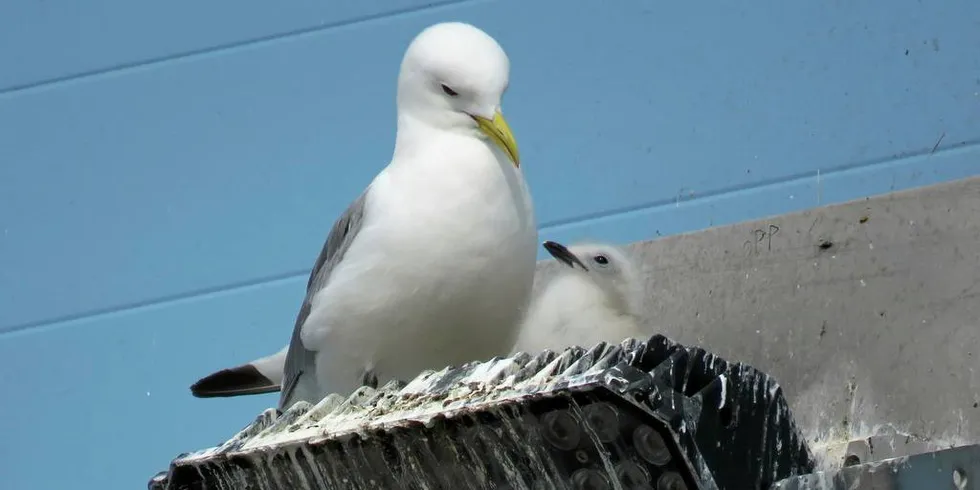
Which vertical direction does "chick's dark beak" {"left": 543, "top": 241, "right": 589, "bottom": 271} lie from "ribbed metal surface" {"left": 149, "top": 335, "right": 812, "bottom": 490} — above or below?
above

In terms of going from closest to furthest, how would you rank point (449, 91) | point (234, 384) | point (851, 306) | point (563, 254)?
point (449, 91) < point (851, 306) < point (234, 384) < point (563, 254)

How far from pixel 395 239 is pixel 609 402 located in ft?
2.30

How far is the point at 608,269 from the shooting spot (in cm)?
252

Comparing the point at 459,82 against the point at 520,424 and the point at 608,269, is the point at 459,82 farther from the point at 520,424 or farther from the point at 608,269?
the point at 520,424

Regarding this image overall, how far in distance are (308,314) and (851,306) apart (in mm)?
744

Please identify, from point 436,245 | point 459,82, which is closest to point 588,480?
point 436,245

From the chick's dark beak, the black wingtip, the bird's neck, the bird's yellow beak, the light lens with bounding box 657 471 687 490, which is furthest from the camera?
the chick's dark beak

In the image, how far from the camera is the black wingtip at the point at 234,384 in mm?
2406

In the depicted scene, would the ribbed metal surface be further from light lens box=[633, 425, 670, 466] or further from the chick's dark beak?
the chick's dark beak

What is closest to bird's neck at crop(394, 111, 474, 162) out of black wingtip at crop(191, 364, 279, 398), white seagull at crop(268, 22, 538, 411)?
white seagull at crop(268, 22, 538, 411)

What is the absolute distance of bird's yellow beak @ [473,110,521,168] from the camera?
202cm

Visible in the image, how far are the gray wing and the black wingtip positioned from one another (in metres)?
0.16

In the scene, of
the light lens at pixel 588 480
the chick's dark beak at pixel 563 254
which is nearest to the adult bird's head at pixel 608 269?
the chick's dark beak at pixel 563 254

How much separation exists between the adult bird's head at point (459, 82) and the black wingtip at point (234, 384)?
19.1 inches
